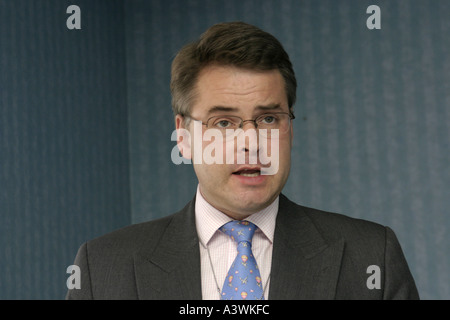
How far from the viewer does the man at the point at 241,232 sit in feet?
4.43

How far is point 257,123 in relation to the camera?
A: 54.4 inches

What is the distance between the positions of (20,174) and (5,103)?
0.32m

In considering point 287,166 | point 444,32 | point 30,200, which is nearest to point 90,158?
point 30,200

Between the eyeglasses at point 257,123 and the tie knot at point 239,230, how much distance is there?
21 cm

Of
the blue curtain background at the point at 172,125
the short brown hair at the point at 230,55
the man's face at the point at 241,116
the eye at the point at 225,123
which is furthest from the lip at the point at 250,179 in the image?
the blue curtain background at the point at 172,125

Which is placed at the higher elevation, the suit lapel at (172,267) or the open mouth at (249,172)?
the open mouth at (249,172)

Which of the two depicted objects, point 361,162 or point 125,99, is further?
point 125,99

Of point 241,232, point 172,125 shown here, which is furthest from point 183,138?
point 172,125

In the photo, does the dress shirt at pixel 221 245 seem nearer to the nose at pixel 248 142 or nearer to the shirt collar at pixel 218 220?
the shirt collar at pixel 218 220

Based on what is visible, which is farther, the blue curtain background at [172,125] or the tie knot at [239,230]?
the blue curtain background at [172,125]

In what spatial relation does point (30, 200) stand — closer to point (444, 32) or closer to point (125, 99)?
point (125, 99)

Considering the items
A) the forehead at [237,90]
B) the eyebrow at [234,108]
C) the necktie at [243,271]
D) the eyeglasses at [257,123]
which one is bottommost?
the necktie at [243,271]

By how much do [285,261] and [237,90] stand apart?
38 cm
